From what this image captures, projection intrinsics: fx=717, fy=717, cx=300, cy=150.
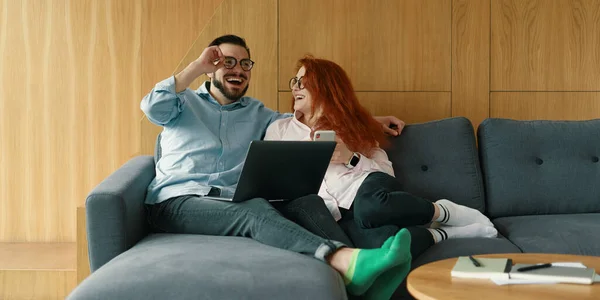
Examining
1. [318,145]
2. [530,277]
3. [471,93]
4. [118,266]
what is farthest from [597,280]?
[471,93]

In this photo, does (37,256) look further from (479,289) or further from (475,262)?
(479,289)

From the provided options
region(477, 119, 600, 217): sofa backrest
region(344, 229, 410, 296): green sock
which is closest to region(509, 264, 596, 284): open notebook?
region(344, 229, 410, 296): green sock

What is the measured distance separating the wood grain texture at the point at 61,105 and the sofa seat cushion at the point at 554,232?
2.24 meters

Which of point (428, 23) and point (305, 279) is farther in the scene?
point (428, 23)

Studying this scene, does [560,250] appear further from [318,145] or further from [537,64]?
[537,64]

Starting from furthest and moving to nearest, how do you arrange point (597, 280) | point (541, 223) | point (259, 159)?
Answer: point (541, 223) < point (259, 159) < point (597, 280)

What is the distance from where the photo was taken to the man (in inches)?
90.8

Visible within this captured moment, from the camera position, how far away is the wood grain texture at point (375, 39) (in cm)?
368

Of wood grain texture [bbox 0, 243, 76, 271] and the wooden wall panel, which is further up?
the wooden wall panel

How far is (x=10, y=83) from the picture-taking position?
4211 millimetres

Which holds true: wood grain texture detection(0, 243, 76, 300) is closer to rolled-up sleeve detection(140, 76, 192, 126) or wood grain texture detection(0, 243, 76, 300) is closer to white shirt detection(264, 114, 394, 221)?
rolled-up sleeve detection(140, 76, 192, 126)

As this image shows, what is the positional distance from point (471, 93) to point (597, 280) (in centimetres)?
198

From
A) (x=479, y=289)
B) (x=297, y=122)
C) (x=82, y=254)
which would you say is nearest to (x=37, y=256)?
(x=82, y=254)

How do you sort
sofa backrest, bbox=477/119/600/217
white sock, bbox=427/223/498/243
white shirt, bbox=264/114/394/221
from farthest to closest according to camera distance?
sofa backrest, bbox=477/119/600/217 < white shirt, bbox=264/114/394/221 < white sock, bbox=427/223/498/243
